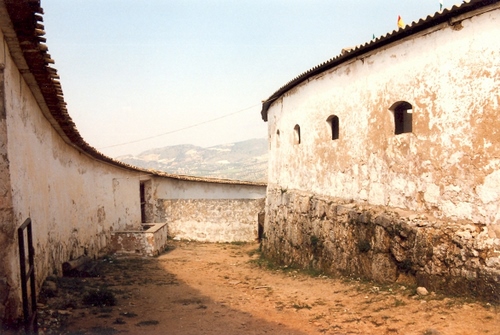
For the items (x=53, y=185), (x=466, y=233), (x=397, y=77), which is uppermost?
(x=397, y=77)

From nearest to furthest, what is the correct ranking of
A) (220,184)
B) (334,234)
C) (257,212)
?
(334,234) < (257,212) < (220,184)

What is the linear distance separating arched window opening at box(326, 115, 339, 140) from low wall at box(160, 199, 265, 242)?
953 cm

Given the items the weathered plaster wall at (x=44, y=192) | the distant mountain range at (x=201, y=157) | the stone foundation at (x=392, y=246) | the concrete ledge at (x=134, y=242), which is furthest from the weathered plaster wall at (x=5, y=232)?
the distant mountain range at (x=201, y=157)

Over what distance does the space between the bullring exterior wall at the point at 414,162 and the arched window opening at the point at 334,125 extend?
6.5 inches

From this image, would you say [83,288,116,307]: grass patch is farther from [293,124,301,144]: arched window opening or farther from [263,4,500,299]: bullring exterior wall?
[293,124,301,144]: arched window opening

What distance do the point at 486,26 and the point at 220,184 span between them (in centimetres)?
1744

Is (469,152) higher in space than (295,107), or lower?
lower

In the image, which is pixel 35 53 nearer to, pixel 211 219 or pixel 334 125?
pixel 334 125

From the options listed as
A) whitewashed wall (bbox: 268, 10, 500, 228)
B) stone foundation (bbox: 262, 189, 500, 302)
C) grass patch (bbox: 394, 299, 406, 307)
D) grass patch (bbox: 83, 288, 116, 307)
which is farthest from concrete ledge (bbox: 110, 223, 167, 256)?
grass patch (bbox: 394, 299, 406, 307)

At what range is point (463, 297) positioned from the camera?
658 centimetres

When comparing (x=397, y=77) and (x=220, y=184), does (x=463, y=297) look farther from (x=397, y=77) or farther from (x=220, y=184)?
(x=220, y=184)

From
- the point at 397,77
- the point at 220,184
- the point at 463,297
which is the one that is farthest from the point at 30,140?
the point at 220,184

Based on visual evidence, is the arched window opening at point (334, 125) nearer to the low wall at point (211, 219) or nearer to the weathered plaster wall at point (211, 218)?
the weathered plaster wall at point (211, 218)

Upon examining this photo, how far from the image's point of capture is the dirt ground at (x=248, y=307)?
6.02 meters
